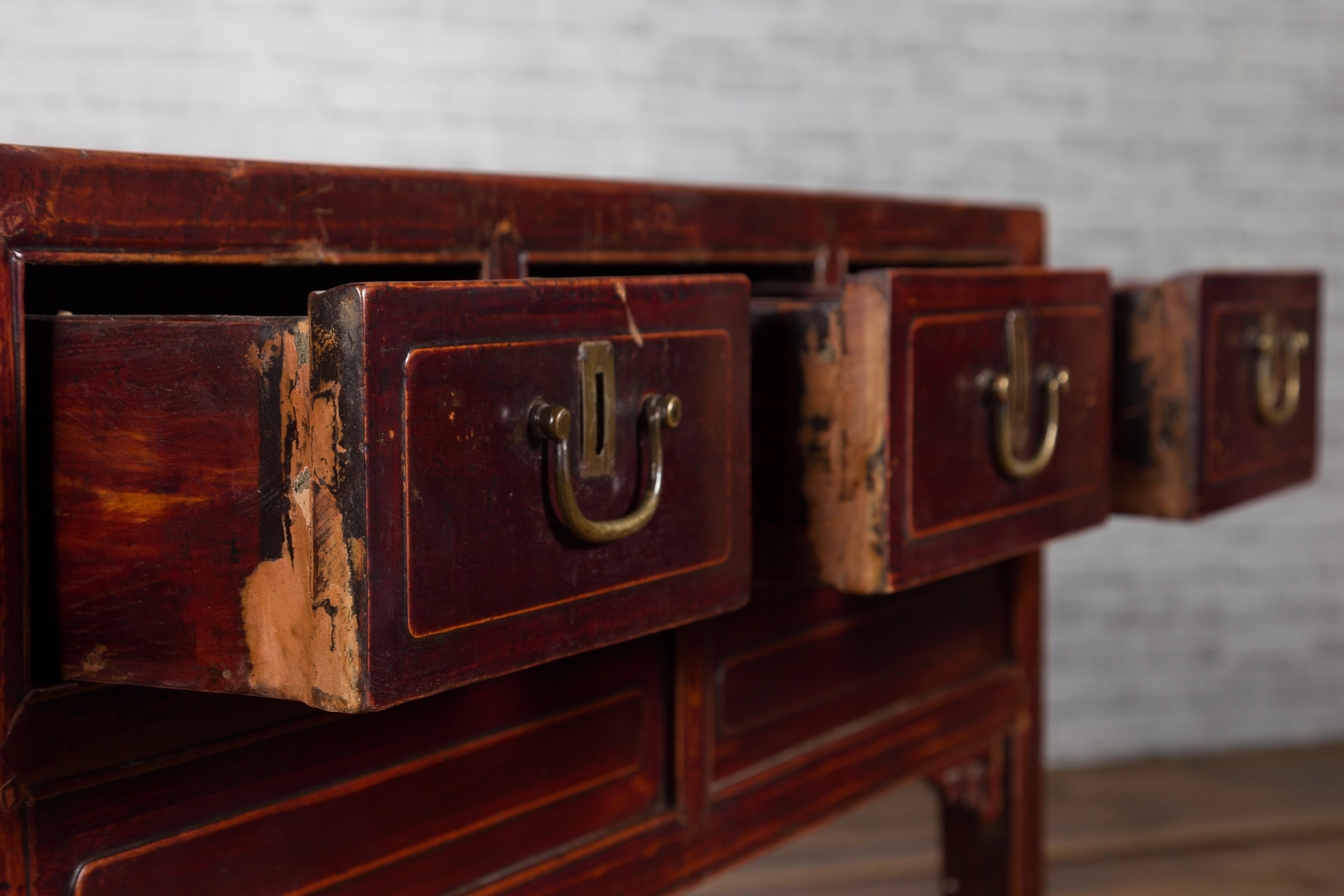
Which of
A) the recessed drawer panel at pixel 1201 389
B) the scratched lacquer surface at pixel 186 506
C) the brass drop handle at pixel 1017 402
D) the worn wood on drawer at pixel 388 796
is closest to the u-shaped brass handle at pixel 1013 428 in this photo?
the brass drop handle at pixel 1017 402

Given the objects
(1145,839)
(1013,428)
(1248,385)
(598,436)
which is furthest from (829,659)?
(1145,839)

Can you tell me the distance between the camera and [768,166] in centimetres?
316

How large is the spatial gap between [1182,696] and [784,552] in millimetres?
2837

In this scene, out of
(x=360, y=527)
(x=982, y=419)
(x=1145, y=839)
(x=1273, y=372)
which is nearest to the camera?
(x=360, y=527)

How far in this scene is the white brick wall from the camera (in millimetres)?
2609

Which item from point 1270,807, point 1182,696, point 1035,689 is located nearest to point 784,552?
point 1035,689

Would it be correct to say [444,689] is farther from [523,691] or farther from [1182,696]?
[1182,696]

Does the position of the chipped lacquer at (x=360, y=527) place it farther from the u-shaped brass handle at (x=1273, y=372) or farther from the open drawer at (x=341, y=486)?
the u-shaped brass handle at (x=1273, y=372)

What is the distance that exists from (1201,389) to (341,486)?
0.98 m

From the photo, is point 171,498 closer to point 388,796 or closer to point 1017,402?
point 388,796

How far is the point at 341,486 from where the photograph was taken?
2.24 ft

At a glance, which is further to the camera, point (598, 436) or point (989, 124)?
point (989, 124)

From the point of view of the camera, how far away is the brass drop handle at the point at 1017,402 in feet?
3.73

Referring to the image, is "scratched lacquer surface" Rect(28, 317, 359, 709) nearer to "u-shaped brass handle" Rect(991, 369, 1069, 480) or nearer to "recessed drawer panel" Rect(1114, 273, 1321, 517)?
"u-shaped brass handle" Rect(991, 369, 1069, 480)
